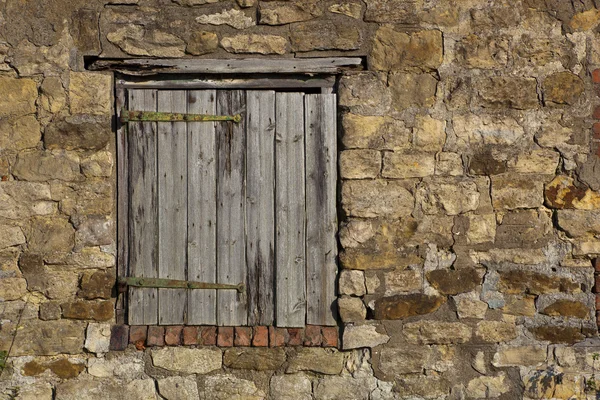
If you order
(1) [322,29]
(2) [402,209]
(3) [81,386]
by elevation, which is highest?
(1) [322,29]

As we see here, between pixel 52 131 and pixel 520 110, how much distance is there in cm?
252

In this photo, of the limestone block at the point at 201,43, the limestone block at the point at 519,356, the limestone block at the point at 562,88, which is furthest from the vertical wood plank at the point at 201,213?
the limestone block at the point at 562,88

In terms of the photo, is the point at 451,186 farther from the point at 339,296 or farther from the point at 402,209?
the point at 339,296

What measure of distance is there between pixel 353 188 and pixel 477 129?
75cm

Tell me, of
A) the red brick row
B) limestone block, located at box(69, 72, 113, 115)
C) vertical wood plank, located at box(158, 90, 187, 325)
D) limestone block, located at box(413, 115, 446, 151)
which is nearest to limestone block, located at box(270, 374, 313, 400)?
the red brick row

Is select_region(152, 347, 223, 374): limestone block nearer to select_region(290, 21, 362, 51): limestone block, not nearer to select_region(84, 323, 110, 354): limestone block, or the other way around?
select_region(84, 323, 110, 354): limestone block

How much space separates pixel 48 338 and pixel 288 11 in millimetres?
2170

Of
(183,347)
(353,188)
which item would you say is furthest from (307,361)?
(353,188)

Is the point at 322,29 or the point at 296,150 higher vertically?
the point at 322,29

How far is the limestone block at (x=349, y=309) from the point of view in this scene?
4102 millimetres

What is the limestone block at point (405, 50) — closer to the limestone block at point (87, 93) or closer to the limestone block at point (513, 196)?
the limestone block at point (513, 196)

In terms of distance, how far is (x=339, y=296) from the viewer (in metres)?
4.14

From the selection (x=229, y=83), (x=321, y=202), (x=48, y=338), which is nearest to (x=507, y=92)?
(x=321, y=202)

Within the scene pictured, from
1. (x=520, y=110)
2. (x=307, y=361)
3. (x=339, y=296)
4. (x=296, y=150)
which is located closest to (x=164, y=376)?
(x=307, y=361)
